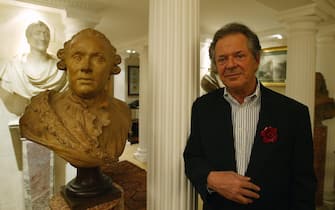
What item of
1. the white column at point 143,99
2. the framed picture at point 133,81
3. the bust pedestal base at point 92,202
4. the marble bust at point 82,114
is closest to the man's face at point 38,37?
the marble bust at point 82,114

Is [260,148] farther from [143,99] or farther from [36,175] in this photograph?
[143,99]

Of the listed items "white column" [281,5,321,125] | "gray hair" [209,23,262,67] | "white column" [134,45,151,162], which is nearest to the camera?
"gray hair" [209,23,262,67]

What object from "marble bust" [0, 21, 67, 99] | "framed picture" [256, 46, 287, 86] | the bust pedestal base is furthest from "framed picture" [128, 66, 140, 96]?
the bust pedestal base

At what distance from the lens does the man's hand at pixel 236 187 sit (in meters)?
1.04

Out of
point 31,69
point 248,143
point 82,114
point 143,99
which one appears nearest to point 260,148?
point 248,143

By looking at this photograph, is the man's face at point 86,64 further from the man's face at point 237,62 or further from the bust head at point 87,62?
the man's face at point 237,62

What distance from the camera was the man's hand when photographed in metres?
1.04

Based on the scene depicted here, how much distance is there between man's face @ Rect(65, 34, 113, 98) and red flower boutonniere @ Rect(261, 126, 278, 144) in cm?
79

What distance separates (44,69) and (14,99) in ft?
1.56

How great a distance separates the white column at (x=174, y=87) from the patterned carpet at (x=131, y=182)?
7.41 feet

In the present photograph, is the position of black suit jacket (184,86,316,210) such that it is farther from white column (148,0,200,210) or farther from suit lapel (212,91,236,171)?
white column (148,0,200,210)

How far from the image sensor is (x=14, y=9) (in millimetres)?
2713

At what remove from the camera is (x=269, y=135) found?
3.54 feet

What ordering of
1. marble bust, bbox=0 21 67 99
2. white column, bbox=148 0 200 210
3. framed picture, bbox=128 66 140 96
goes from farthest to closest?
framed picture, bbox=128 66 140 96 < marble bust, bbox=0 21 67 99 < white column, bbox=148 0 200 210
